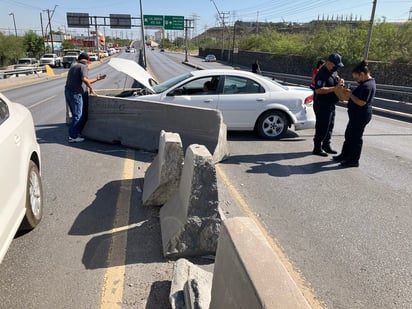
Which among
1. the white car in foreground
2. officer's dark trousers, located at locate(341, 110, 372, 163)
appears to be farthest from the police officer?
the white car in foreground

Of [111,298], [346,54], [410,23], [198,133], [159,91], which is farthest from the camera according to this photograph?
[346,54]

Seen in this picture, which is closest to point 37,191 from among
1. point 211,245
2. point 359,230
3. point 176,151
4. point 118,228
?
point 118,228

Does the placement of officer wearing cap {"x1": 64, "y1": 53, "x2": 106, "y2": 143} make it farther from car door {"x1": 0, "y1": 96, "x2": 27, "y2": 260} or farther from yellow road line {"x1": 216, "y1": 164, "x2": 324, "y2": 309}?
car door {"x1": 0, "y1": 96, "x2": 27, "y2": 260}

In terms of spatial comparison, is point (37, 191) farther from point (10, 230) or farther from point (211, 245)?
point (211, 245)

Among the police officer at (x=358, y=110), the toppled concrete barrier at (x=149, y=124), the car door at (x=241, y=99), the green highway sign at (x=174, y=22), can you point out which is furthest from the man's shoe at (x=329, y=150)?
the green highway sign at (x=174, y=22)

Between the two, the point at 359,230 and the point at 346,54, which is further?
the point at 346,54

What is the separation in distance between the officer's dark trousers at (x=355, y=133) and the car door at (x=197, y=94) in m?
2.88

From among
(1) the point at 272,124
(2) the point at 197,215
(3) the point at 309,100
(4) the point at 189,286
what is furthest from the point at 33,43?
(4) the point at 189,286

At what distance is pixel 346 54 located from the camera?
27.3 metres

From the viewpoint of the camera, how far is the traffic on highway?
2920 millimetres

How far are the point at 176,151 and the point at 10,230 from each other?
1867 millimetres

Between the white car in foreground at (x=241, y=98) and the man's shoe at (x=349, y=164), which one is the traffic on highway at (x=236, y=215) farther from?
the white car in foreground at (x=241, y=98)

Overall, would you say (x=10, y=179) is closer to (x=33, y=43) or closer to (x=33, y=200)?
(x=33, y=200)

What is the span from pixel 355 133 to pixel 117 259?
4.79 meters
